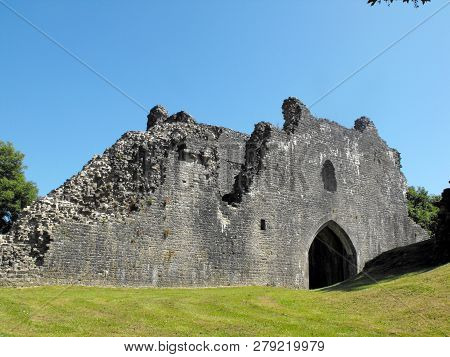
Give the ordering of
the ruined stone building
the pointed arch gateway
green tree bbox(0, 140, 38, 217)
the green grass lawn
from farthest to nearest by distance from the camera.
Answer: green tree bbox(0, 140, 38, 217) < the pointed arch gateway < the ruined stone building < the green grass lawn

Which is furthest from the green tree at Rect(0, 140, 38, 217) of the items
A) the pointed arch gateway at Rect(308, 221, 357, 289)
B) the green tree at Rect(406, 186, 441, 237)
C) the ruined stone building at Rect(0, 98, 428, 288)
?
the green tree at Rect(406, 186, 441, 237)

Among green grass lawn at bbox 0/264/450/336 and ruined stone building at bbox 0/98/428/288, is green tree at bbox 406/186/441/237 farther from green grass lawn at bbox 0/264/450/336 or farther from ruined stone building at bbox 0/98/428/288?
green grass lawn at bbox 0/264/450/336

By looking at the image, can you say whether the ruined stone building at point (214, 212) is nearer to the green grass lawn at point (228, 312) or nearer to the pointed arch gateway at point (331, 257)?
the pointed arch gateway at point (331, 257)

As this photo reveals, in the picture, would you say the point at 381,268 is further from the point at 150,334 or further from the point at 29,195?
the point at 29,195

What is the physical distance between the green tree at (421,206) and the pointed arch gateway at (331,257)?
20848 millimetres

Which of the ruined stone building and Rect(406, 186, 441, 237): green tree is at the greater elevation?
Rect(406, 186, 441, 237): green tree

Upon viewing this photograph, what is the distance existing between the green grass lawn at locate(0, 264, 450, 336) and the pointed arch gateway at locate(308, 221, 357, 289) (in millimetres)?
10844

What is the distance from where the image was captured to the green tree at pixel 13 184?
40.1 meters

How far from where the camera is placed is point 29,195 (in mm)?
40781

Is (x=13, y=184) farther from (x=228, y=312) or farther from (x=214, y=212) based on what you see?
(x=228, y=312)

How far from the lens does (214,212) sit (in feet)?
68.9

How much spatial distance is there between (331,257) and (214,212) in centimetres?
1023

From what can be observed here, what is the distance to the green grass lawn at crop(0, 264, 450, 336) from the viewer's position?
1059cm

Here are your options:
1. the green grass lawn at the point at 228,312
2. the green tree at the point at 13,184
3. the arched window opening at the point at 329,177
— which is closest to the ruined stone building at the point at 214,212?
the arched window opening at the point at 329,177
